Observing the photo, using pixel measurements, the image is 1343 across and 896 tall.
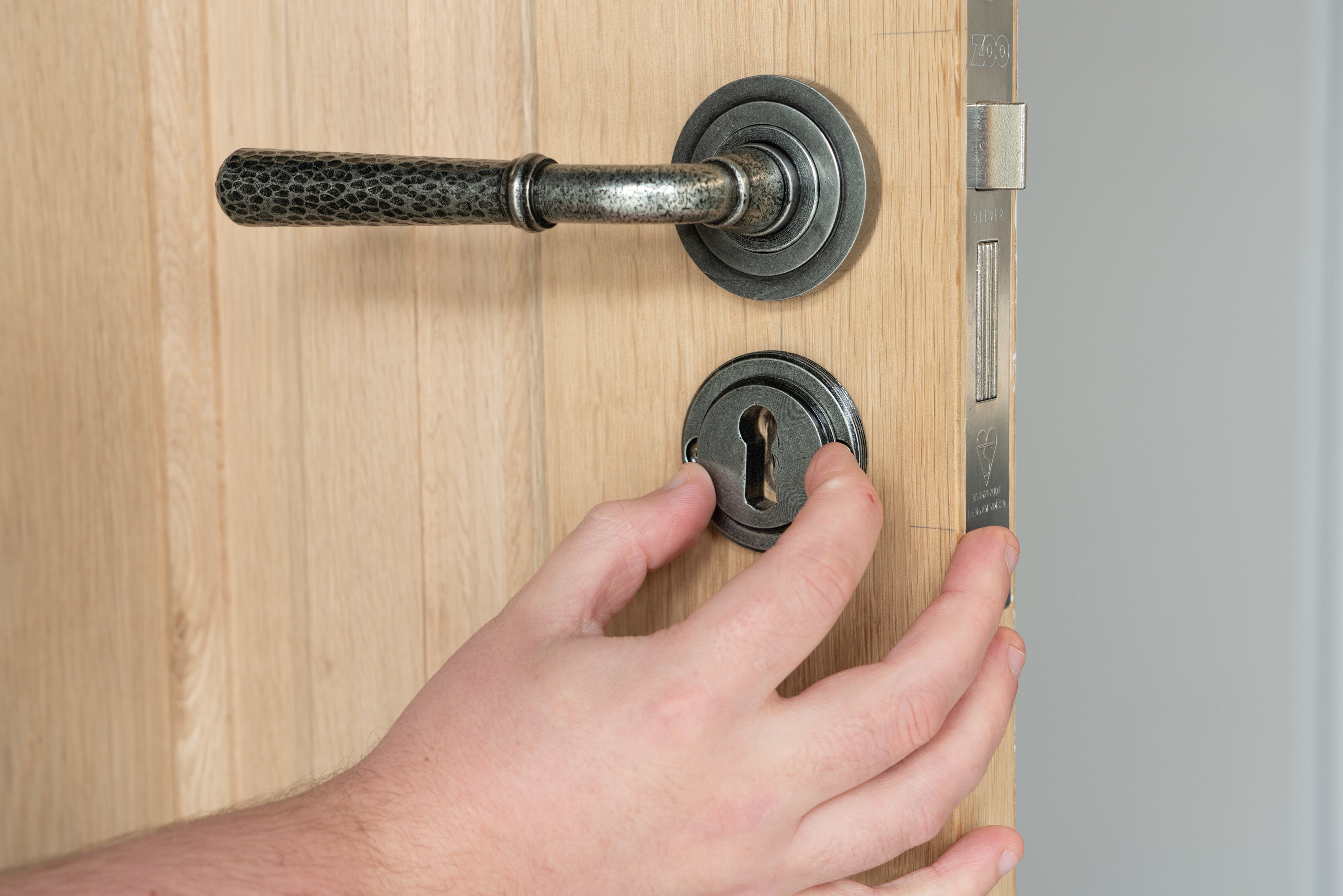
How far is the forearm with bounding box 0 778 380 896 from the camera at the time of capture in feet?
1.08

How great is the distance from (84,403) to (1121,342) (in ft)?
3.08

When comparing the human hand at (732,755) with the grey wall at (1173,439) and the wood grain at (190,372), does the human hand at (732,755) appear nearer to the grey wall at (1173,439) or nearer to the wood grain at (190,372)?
the wood grain at (190,372)

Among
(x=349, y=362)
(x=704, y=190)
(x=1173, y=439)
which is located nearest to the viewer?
(x=704, y=190)

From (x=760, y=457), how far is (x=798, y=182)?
9cm

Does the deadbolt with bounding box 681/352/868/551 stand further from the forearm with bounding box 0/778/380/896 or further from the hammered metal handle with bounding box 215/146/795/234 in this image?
the forearm with bounding box 0/778/380/896

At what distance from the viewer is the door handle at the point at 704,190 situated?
329mm

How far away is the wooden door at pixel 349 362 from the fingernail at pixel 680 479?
17 mm

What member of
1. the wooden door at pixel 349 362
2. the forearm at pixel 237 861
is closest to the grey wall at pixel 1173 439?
the wooden door at pixel 349 362

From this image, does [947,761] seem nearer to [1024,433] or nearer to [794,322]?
[794,322]

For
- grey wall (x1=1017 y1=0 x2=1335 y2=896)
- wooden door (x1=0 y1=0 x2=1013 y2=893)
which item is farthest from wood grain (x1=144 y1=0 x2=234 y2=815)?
grey wall (x1=1017 y1=0 x2=1335 y2=896)

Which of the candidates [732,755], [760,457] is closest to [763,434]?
[760,457]

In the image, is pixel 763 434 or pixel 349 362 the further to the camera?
pixel 349 362

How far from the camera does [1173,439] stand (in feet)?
3.67

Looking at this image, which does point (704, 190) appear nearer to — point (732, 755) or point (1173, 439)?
point (732, 755)
